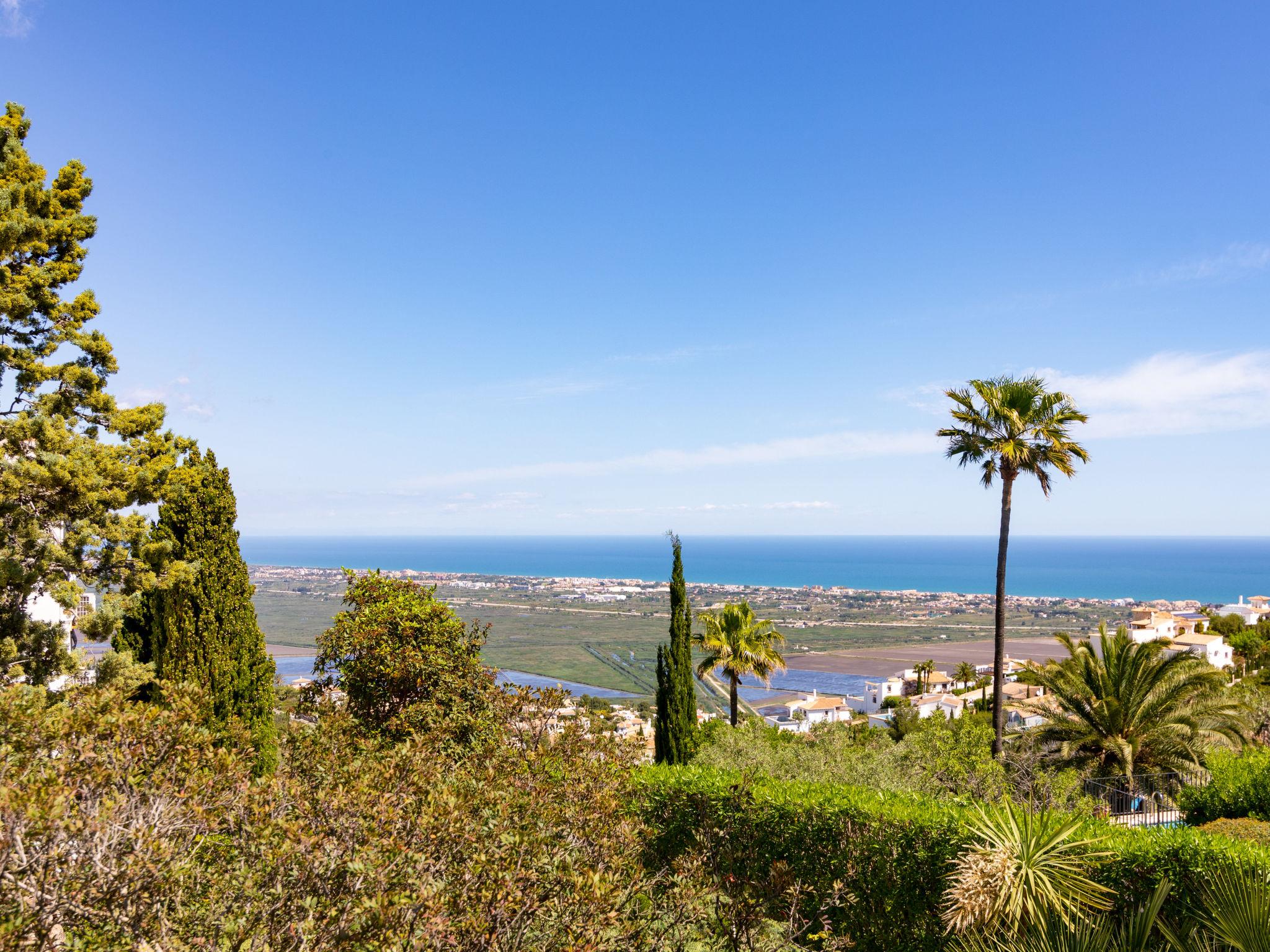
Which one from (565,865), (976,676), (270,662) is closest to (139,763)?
(565,865)

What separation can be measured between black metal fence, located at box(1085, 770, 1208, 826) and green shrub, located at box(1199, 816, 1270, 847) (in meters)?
4.92

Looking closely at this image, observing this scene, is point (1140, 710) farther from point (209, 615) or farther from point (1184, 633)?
point (1184, 633)

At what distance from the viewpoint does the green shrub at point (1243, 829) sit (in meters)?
8.22

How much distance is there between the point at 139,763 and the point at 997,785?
12.8 m

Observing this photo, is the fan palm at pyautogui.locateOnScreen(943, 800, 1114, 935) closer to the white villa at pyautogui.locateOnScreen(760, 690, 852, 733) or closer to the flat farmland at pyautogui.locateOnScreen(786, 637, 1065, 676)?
the white villa at pyautogui.locateOnScreen(760, 690, 852, 733)

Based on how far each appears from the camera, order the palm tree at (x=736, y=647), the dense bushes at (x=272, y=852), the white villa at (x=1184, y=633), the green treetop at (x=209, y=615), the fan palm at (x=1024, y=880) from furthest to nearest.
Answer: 1. the white villa at (x=1184, y=633)
2. the palm tree at (x=736, y=647)
3. the green treetop at (x=209, y=615)
4. the fan palm at (x=1024, y=880)
5. the dense bushes at (x=272, y=852)

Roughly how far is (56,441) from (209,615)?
11.0ft

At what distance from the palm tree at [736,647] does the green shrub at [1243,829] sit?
12702 millimetres

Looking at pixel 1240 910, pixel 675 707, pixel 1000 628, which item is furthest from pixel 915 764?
pixel 1240 910

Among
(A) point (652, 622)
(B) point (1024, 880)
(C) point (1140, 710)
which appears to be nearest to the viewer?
(B) point (1024, 880)

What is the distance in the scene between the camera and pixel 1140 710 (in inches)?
578

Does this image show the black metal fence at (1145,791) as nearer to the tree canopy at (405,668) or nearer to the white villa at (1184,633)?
the tree canopy at (405,668)

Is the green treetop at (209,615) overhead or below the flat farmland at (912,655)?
overhead

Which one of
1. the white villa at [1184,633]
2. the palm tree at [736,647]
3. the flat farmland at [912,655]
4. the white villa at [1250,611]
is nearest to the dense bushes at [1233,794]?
the palm tree at [736,647]
